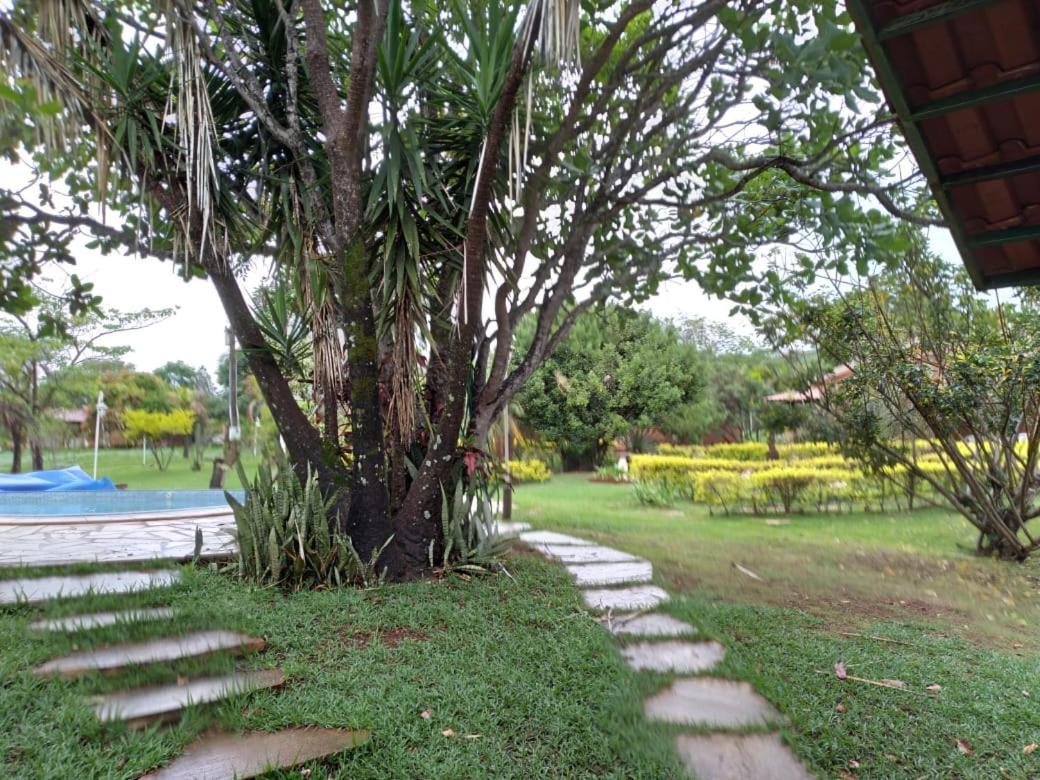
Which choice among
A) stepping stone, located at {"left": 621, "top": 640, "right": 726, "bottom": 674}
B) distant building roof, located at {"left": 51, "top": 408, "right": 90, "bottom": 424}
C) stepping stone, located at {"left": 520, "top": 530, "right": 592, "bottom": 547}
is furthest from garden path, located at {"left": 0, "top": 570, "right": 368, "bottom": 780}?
distant building roof, located at {"left": 51, "top": 408, "right": 90, "bottom": 424}

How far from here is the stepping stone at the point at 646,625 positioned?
148 inches

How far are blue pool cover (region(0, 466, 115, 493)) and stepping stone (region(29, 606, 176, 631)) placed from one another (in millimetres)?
9958

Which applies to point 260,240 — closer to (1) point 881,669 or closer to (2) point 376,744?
(2) point 376,744

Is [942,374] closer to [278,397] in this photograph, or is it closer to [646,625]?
[646,625]

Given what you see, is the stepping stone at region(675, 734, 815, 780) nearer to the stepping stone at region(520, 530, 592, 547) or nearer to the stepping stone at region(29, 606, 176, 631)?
the stepping stone at region(29, 606, 176, 631)

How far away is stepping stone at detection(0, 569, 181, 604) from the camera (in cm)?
337

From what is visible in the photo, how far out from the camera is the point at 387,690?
2740 millimetres

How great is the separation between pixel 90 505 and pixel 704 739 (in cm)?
1092

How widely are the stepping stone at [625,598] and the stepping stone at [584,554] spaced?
0.85 meters

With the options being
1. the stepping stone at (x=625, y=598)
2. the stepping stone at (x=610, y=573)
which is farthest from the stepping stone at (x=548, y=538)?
the stepping stone at (x=625, y=598)

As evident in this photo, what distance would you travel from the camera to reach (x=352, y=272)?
3.95 meters

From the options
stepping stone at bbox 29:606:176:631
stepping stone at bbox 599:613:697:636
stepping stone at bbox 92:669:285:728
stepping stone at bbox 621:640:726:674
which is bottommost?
stepping stone at bbox 621:640:726:674

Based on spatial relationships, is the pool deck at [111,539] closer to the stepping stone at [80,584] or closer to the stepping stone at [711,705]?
the stepping stone at [80,584]

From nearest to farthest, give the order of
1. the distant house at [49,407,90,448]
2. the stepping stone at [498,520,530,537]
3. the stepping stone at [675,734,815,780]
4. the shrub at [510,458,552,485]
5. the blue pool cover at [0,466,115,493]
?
the stepping stone at [675,734,815,780] → the stepping stone at [498,520,530,537] → the blue pool cover at [0,466,115,493] → the shrub at [510,458,552,485] → the distant house at [49,407,90,448]
